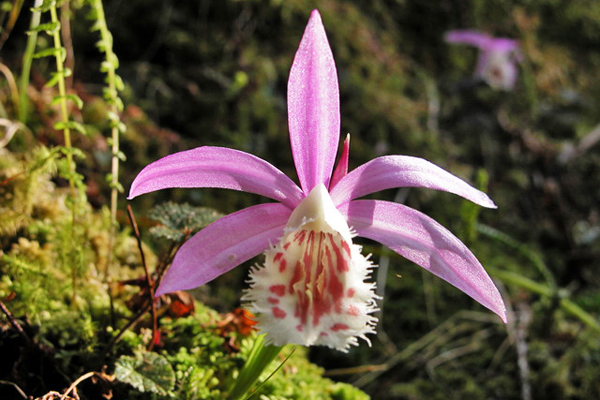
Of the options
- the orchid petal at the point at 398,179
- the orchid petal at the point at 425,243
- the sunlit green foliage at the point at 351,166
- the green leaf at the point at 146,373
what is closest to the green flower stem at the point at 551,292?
the sunlit green foliage at the point at 351,166

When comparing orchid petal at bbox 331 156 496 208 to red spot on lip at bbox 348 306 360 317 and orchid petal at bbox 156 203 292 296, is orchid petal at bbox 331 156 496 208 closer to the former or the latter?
orchid petal at bbox 156 203 292 296

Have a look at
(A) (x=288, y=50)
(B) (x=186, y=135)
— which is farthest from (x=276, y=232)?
(A) (x=288, y=50)

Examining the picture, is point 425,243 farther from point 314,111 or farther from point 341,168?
point 314,111

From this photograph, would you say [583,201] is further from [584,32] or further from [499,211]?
[584,32]

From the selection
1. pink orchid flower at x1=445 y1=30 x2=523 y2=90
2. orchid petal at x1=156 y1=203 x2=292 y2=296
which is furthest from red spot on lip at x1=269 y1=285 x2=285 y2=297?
pink orchid flower at x1=445 y1=30 x2=523 y2=90

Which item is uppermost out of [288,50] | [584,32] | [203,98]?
[584,32]

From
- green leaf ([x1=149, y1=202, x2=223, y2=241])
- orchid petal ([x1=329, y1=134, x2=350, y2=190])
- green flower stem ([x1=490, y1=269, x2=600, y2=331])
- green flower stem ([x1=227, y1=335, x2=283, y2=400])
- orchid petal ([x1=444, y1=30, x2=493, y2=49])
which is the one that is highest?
orchid petal ([x1=444, y1=30, x2=493, y2=49])
